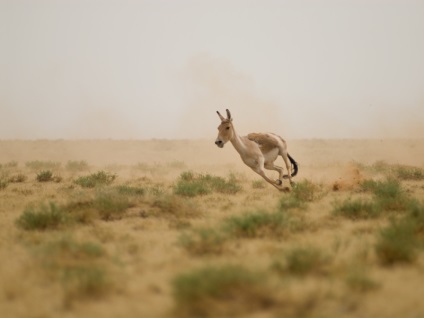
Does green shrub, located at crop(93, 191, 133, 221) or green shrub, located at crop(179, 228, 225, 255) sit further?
green shrub, located at crop(93, 191, 133, 221)

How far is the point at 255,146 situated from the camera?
1532cm

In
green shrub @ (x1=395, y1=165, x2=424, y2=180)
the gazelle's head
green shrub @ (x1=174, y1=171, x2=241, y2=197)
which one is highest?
the gazelle's head

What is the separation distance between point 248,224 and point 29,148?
51128 mm

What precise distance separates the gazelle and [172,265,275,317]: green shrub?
9.07 m

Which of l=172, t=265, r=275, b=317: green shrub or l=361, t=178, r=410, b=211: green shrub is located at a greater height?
l=361, t=178, r=410, b=211: green shrub

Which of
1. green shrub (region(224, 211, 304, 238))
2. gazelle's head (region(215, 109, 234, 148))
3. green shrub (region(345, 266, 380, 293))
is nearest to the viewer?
green shrub (region(345, 266, 380, 293))

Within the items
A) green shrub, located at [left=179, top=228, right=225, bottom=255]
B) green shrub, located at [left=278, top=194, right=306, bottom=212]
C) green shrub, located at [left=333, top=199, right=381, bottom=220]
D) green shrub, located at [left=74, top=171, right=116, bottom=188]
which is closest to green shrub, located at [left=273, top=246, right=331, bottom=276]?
green shrub, located at [left=179, top=228, right=225, bottom=255]

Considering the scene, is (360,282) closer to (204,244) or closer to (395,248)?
(395,248)

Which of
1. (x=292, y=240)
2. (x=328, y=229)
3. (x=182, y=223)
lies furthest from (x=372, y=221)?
(x=182, y=223)

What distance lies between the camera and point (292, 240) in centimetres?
782

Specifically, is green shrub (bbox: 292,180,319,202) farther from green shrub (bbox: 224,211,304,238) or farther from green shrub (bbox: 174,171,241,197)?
green shrub (bbox: 224,211,304,238)

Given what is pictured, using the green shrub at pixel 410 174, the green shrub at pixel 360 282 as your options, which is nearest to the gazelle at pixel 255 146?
the green shrub at pixel 410 174

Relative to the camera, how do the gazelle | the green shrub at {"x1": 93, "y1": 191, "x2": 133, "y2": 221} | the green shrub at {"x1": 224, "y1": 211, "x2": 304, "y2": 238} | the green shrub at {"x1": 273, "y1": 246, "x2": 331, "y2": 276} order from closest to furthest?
the green shrub at {"x1": 273, "y1": 246, "x2": 331, "y2": 276}
the green shrub at {"x1": 224, "y1": 211, "x2": 304, "y2": 238}
the green shrub at {"x1": 93, "y1": 191, "x2": 133, "y2": 221}
the gazelle

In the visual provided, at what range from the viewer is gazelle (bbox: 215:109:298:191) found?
14.5 meters
